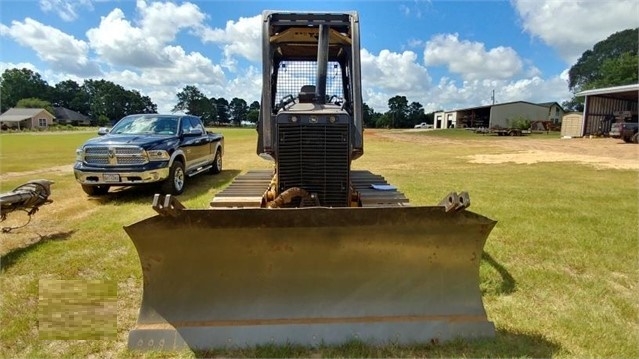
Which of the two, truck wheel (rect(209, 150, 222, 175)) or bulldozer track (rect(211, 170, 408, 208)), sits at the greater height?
bulldozer track (rect(211, 170, 408, 208))

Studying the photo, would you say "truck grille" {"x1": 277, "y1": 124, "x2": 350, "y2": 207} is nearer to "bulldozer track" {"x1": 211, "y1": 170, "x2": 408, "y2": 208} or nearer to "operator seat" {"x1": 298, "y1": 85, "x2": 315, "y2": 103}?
"bulldozer track" {"x1": 211, "y1": 170, "x2": 408, "y2": 208}

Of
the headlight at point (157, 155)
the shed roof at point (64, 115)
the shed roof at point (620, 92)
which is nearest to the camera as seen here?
the headlight at point (157, 155)

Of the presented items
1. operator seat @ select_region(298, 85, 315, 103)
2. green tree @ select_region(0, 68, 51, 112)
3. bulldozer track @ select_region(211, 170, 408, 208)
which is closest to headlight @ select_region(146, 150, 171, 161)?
bulldozer track @ select_region(211, 170, 408, 208)

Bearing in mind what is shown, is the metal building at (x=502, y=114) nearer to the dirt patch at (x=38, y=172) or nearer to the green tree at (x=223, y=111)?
the dirt patch at (x=38, y=172)

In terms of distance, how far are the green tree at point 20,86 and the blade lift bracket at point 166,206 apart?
122 meters

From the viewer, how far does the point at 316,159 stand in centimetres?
350

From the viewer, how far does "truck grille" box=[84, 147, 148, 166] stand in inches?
306

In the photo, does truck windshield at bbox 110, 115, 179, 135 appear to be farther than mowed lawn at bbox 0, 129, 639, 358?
Yes

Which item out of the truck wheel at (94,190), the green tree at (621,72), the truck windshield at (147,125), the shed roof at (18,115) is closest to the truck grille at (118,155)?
the truck wheel at (94,190)

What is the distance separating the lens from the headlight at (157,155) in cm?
792

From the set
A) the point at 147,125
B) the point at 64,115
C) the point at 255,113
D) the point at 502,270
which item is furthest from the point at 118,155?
the point at 64,115

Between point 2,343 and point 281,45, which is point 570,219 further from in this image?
point 2,343

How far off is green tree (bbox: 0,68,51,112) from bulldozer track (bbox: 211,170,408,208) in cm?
11986

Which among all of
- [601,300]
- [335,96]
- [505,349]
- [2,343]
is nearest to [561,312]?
[601,300]
